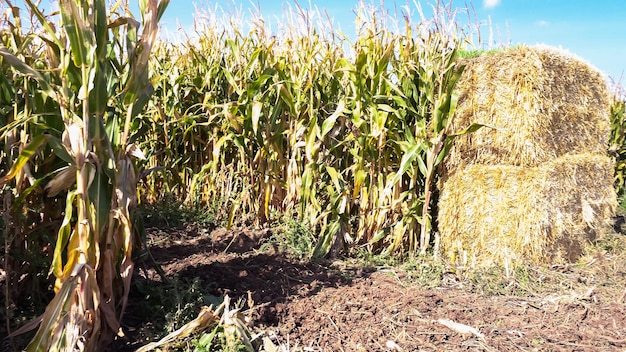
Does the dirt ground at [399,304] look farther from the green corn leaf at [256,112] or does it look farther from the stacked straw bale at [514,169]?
the green corn leaf at [256,112]

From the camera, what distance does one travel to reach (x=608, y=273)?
444 cm

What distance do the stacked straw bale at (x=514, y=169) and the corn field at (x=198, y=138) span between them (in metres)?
0.28

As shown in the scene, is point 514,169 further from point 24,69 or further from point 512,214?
point 24,69

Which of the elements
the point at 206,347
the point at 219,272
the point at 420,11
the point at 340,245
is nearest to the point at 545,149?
the point at 420,11

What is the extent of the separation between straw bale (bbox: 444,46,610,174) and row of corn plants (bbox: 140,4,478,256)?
0.24 m

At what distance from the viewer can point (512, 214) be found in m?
4.27

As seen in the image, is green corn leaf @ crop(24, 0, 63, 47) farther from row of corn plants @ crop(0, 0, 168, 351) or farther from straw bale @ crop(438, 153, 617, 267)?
straw bale @ crop(438, 153, 617, 267)

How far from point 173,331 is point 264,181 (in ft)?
7.99

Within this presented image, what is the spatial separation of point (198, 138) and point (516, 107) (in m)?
3.31

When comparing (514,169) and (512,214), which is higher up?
(514,169)

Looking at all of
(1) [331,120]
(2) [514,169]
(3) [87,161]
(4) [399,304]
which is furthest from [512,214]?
(3) [87,161]

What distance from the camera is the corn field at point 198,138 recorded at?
2.48 metres

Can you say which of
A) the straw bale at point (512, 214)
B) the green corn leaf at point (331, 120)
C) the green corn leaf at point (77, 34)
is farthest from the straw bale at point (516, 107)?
the green corn leaf at point (77, 34)

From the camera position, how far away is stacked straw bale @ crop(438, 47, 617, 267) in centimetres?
428
